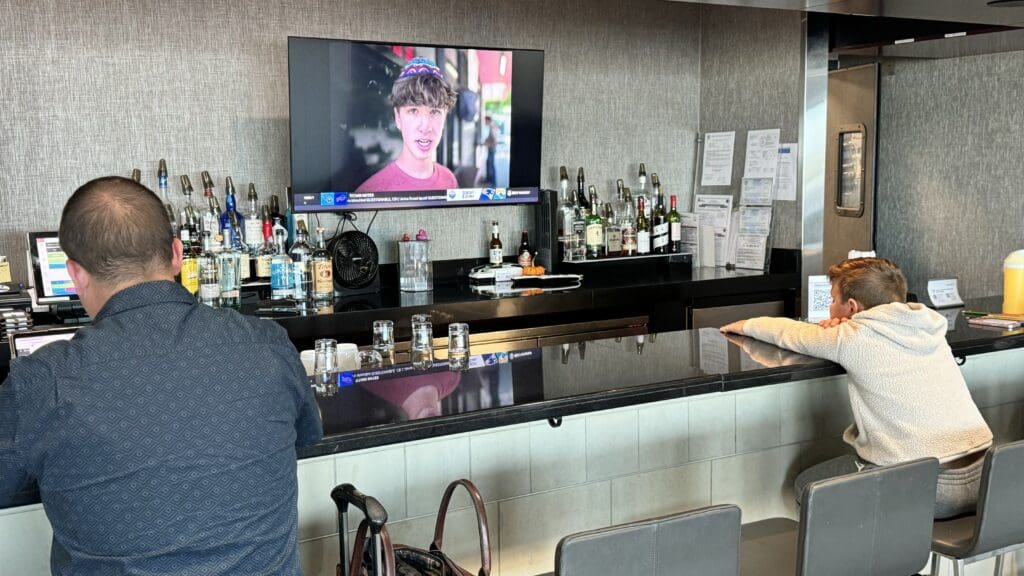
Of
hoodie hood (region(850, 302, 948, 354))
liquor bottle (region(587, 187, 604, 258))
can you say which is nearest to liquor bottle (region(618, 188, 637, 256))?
liquor bottle (region(587, 187, 604, 258))

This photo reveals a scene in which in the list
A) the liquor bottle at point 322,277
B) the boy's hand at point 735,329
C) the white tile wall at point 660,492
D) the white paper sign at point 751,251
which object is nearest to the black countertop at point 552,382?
the boy's hand at point 735,329

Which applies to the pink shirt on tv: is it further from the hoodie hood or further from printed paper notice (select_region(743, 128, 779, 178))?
the hoodie hood

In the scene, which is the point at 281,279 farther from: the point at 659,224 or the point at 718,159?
the point at 718,159

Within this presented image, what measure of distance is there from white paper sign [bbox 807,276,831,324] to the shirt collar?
209 centimetres

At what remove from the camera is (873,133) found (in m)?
5.23

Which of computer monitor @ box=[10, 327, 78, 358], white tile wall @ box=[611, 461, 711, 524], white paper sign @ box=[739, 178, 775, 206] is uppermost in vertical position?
white paper sign @ box=[739, 178, 775, 206]

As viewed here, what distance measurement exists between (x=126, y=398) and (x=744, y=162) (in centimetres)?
395

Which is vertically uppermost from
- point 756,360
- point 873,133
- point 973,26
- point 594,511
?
point 973,26

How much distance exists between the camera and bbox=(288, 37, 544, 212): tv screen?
12.8 feet

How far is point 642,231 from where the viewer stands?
4.79m

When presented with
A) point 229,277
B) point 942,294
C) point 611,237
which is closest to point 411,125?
point 229,277

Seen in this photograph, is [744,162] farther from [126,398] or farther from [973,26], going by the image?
[126,398]

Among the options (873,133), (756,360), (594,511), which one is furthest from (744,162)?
(594,511)

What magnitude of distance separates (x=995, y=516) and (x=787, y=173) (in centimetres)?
278
